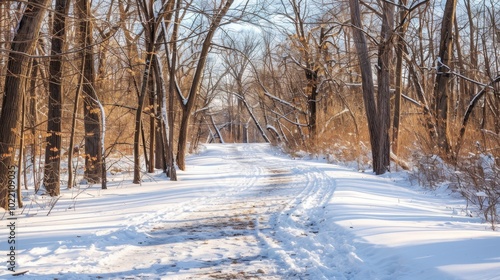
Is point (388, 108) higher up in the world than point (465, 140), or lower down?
higher up

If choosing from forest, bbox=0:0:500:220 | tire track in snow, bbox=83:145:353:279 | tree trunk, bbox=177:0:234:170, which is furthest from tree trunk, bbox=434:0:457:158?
tree trunk, bbox=177:0:234:170

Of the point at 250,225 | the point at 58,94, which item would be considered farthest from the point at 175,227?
the point at 58,94

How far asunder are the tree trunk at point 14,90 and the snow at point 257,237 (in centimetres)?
92

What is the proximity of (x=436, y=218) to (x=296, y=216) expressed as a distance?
2.26 m

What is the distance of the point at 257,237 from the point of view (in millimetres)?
6609

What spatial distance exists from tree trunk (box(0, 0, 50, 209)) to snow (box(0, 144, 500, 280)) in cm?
92

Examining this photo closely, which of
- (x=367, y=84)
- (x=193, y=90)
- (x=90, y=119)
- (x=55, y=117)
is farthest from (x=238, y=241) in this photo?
(x=193, y=90)

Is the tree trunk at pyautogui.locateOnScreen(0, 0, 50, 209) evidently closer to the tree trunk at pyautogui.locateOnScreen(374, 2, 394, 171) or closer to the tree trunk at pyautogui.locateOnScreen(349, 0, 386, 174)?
the tree trunk at pyautogui.locateOnScreen(349, 0, 386, 174)

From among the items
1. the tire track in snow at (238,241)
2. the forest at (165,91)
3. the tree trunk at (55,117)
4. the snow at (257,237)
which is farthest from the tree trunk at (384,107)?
the tree trunk at (55,117)

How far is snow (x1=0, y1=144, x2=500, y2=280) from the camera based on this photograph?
4.86m

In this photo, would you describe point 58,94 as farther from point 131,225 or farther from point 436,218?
point 436,218

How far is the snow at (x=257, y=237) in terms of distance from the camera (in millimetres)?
4859

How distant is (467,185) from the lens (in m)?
10.1

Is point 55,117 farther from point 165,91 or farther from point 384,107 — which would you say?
point 384,107
